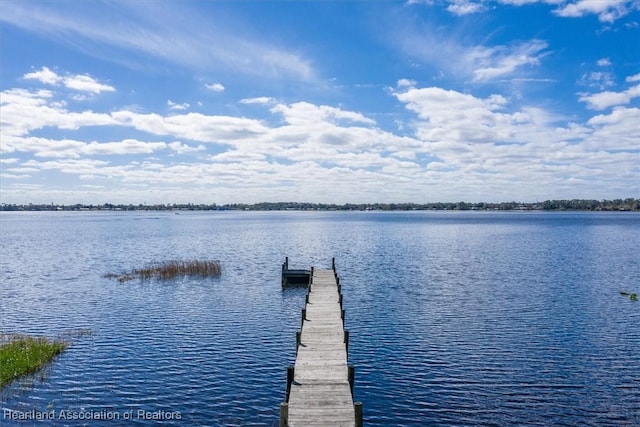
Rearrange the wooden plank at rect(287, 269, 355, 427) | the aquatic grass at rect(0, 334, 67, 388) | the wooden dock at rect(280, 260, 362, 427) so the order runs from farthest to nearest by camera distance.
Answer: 1. the aquatic grass at rect(0, 334, 67, 388)
2. the wooden plank at rect(287, 269, 355, 427)
3. the wooden dock at rect(280, 260, 362, 427)

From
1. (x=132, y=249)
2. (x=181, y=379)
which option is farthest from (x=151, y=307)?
(x=132, y=249)

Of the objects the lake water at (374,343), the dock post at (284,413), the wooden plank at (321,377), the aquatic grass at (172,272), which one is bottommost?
the lake water at (374,343)

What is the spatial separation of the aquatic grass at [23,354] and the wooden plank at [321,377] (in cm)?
1465

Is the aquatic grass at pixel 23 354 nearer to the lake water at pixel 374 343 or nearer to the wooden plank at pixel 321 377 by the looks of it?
the lake water at pixel 374 343

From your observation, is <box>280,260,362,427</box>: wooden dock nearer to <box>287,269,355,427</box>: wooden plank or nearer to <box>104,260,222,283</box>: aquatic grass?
<box>287,269,355,427</box>: wooden plank

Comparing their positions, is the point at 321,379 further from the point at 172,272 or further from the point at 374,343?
the point at 172,272

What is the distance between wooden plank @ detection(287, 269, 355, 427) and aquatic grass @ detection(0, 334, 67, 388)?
48.1ft

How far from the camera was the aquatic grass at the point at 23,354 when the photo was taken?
85.4 ft

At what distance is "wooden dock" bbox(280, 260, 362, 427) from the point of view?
58.1ft

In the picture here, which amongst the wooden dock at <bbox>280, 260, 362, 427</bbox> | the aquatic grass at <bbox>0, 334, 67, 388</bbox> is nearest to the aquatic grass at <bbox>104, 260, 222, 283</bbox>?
the aquatic grass at <bbox>0, 334, 67, 388</bbox>

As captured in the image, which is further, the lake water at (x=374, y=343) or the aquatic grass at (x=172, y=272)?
the aquatic grass at (x=172, y=272)

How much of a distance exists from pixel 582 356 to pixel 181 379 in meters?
22.9

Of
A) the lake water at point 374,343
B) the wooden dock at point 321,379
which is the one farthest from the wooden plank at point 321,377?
the lake water at point 374,343

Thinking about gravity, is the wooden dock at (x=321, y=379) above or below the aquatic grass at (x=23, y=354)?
above
